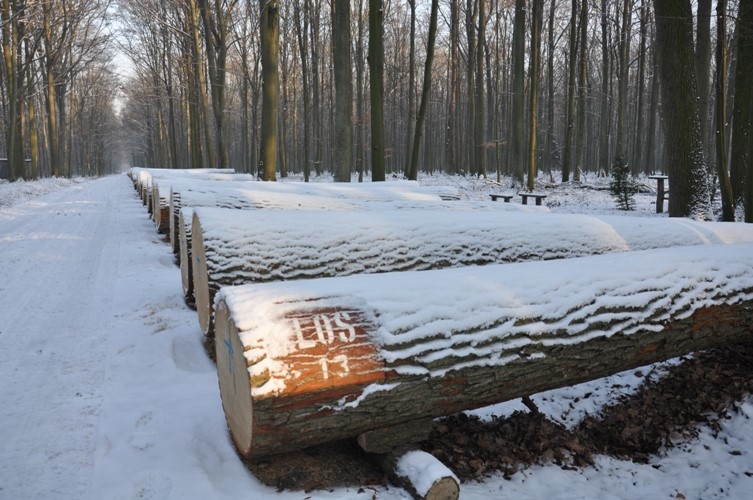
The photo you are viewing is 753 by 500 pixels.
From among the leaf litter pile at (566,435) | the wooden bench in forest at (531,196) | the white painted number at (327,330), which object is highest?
the wooden bench in forest at (531,196)

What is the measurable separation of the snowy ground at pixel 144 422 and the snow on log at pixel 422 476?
8 centimetres

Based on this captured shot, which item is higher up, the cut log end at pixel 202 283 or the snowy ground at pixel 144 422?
the cut log end at pixel 202 283

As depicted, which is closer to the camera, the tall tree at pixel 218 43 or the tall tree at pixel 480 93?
the tall tree at pixel 218 43

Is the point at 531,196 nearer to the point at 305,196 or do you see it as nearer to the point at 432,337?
the point at 305,196

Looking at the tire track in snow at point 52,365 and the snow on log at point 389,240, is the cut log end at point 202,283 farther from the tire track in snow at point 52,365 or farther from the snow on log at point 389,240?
the tire track in snow at point 52,365

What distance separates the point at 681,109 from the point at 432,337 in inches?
296

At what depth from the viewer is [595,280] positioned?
3.08 metres

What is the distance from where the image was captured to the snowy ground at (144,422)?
98.3 inches

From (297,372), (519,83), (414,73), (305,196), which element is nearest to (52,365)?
(297,372)

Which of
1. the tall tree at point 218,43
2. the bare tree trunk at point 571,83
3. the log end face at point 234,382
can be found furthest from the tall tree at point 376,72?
the bare tree trunk at point 571,83

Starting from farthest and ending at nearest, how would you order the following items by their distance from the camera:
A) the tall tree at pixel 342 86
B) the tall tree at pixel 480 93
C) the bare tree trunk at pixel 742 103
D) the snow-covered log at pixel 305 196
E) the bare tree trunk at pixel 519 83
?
the tall tree at pixel 480 93 → the bare tree trunk at pixel 519 83 → the tall tree at pixel 342 86 → the bare tree trunk at pixel 742 103 → the snow-covered log at pixel 305 196

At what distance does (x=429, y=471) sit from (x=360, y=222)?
239 centimetres

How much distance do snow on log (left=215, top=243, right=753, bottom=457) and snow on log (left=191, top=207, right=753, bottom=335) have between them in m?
1.09

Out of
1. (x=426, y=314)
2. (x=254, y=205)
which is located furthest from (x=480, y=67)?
(x=426, y=314)
